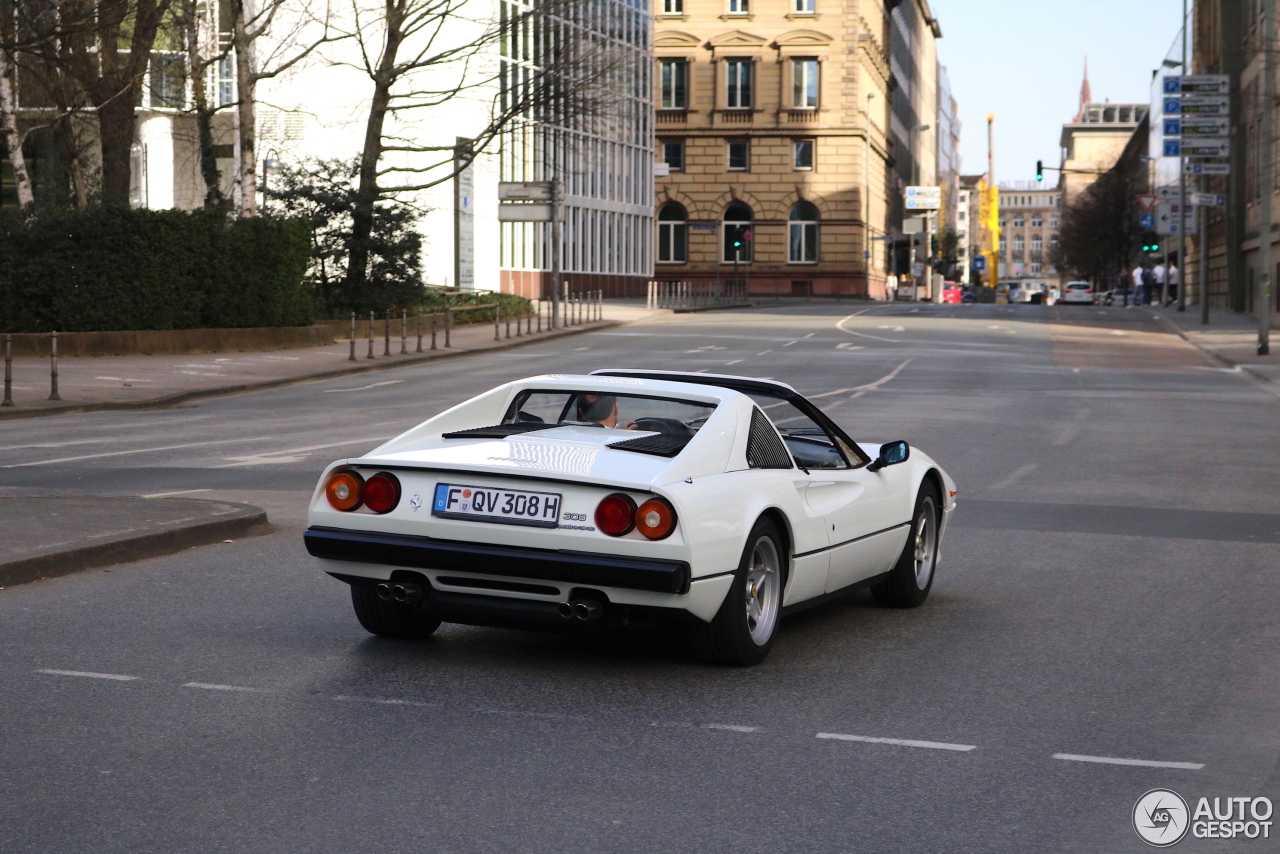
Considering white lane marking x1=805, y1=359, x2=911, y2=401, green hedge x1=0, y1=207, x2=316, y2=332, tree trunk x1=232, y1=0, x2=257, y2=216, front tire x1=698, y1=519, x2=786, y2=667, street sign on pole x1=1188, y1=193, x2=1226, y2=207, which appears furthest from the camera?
street sign on pole x1=1188, y1=193, x2=1226, y2=207

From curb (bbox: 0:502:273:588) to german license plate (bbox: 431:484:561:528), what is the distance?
3.04 m

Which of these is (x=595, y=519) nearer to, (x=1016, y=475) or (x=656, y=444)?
(x=656, y=444)

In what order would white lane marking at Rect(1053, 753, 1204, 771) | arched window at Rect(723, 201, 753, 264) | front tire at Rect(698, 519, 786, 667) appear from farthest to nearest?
arched window at Rect(723, 201, 753, 264), front tire at Rect(698, 519, 786, 667), white lane marking at Rect(1053, 753, 1204, 771)

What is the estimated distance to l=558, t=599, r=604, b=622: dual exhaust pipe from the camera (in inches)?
260

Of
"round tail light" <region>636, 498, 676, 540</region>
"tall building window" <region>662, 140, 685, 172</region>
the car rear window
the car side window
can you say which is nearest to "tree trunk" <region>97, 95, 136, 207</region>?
the car side window

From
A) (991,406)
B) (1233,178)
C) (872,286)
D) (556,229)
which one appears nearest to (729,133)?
(872,286)

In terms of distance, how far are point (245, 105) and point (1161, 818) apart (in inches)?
1270

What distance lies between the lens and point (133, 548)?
9641mm

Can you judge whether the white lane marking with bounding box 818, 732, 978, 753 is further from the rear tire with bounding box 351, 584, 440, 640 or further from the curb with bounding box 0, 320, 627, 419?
the curb with bounding box 0, 320, 627, 419

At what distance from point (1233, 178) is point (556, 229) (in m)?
28.8

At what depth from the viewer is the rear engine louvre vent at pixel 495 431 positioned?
733cm

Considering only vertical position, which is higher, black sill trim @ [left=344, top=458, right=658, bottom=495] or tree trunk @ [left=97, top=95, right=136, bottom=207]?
tree trunk @ [left=97, top=95, right=136, bottom=207]

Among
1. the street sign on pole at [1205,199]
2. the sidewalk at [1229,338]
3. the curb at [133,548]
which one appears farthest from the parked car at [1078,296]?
the curb at [133,548]

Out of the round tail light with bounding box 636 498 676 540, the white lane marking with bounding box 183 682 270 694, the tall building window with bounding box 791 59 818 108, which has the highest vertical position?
the tall building window with bounding box 791 59 818 108
